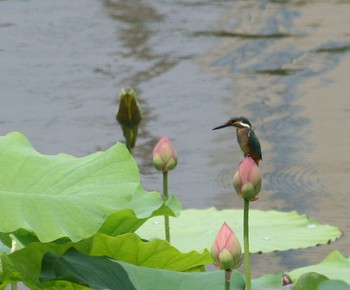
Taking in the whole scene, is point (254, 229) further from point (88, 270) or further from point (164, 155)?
point (88, 270)

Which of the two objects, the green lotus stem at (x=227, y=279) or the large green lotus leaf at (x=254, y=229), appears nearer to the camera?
the green lotus stem at (x=227, y=279)

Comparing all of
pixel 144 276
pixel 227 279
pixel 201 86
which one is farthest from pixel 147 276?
pixel 201 86

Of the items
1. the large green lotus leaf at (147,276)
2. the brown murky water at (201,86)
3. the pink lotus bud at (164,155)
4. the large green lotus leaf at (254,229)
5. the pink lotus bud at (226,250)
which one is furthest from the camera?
the brown murky water at (201,86)

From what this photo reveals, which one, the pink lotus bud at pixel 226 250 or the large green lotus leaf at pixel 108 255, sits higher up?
the pink lotus bud at pixel 226 250

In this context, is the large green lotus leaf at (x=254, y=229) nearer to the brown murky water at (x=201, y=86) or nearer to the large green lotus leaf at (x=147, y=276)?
the brown murky water at (x=201, y=86)

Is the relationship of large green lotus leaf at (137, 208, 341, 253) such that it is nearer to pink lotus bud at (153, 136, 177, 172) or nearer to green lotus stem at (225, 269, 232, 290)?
pink lotus bud at (153, 136, 177, 172)

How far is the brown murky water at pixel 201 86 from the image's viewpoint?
3.19 meters

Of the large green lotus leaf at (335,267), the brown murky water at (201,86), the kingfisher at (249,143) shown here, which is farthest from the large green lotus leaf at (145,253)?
the brown murky water at (201,86)

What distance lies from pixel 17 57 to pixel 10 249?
8.34 ft

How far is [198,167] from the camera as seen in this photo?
3.31 metres

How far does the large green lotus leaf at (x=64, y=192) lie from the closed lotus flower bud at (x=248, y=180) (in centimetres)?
20

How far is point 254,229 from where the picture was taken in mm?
2549

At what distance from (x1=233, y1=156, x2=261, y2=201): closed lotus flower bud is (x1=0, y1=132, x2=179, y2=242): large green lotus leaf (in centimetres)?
20

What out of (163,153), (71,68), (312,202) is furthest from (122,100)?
(71,68)
